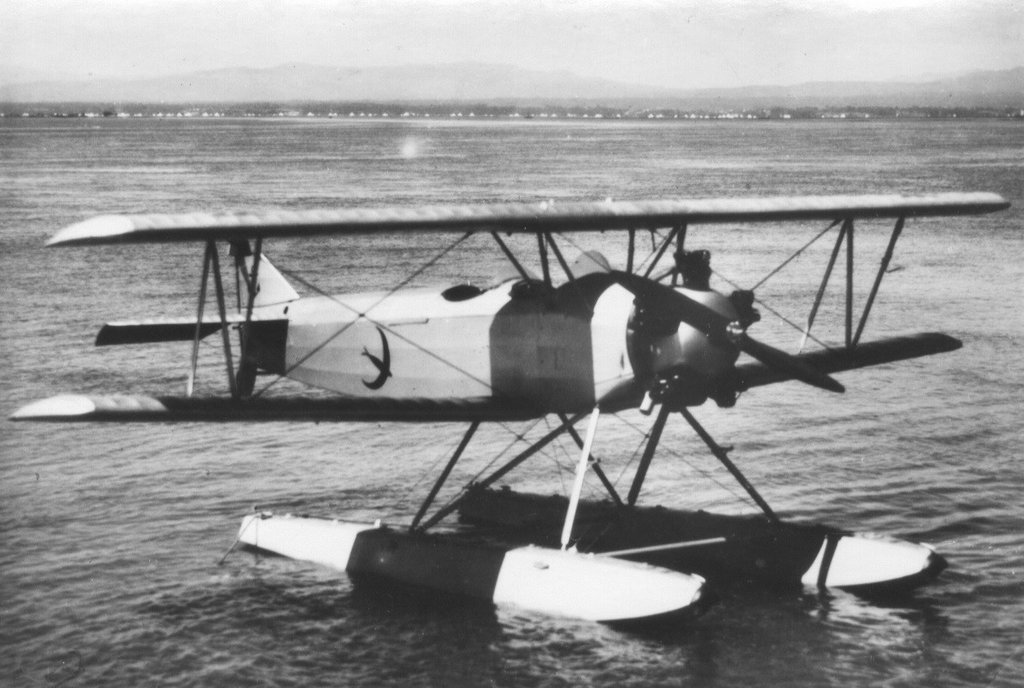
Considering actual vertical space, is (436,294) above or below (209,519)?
above

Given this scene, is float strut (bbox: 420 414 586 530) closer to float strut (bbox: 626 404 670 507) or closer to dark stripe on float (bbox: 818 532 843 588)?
float strut (bbox: 626 404 670 507)

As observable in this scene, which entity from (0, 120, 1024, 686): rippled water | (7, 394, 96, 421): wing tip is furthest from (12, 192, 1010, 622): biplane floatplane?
(0, 120, 1024, 686): rippled water

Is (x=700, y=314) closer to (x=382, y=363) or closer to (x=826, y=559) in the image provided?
(x=826, y=559)

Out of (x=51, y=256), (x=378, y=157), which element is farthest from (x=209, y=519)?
(x=378, y=157)

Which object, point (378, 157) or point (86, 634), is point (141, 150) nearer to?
point (378, 157)

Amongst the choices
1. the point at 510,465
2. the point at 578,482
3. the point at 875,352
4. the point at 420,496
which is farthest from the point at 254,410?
the point at 875,352
